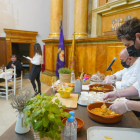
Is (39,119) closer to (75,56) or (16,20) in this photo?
(75,56)

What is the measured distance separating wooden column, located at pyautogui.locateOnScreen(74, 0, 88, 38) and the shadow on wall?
9.30ft

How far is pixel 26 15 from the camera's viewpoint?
6879 mm

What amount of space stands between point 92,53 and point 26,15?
3.88m

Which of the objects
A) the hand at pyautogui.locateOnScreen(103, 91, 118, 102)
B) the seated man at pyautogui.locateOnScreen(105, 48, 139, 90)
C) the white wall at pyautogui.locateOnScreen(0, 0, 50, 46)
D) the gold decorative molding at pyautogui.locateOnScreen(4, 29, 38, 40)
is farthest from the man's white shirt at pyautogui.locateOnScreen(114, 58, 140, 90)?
the white wall at pyautogui.locateOnScreen(0, 0, 50, 46)

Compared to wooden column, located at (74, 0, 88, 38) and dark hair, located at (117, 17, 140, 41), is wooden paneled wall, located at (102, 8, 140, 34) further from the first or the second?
dark hair, located at (117, 17, 140, 41)

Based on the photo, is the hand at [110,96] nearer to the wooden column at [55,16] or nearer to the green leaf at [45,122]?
the green leaf at [45,122]

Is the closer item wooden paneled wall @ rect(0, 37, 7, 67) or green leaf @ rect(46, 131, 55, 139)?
green leaf @ rect(46, 131, 55, 139)

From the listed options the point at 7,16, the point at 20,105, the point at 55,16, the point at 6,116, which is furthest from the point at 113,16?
the point at 20,105

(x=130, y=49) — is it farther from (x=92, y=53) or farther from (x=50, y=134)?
(x=92, y=53)

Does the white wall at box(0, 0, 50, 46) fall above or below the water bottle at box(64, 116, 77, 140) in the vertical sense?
above

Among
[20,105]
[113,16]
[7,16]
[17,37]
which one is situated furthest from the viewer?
[17,37]

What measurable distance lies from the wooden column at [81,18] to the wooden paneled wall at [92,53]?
0.51 meters

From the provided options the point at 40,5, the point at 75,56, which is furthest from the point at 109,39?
the point at 40,5

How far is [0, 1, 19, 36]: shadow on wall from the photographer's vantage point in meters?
6.44
